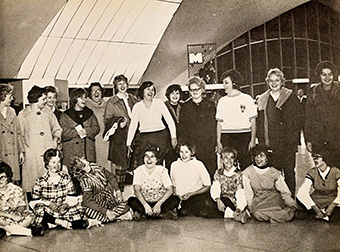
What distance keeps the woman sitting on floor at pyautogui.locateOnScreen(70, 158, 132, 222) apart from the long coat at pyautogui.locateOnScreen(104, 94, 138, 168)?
5.1 inches

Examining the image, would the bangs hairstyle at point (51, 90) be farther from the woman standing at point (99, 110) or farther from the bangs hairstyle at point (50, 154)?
the bangs hairstyle at point (50, 154)

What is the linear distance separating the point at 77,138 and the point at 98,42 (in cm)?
67

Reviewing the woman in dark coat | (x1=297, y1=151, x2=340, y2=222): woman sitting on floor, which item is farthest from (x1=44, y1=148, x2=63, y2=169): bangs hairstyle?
(x1=297, y1=151, x2=340, y2=222): woman sitting on floor

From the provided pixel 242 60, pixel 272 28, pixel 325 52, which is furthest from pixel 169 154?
pixel 325 52

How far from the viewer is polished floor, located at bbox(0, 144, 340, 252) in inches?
88.0

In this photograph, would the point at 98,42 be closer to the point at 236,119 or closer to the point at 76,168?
the point at 76,168

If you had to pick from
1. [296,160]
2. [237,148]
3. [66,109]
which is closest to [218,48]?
[237,148]

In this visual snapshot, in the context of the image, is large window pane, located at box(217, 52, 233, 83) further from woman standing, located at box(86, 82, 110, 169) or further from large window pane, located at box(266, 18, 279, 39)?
woman standing, located at box(86, 82, 110, 169)

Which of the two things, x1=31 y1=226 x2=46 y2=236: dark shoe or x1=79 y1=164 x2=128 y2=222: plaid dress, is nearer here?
x1=31 y1=226 x2=46 y2=236: dark shoe

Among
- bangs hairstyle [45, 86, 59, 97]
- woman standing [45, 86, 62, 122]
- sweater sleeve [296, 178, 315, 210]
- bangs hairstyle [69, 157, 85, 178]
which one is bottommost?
sweater sleeve [296, 178, 315, 210]

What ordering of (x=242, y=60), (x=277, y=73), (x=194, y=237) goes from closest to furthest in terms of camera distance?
(x=194, y=237), (x=277, y=73), (x=242, y=60)

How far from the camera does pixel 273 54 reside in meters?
2.91

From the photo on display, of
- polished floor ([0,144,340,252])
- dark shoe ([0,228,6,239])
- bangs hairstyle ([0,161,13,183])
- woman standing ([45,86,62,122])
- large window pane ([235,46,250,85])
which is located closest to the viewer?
polished floor ([0,144,340,252])

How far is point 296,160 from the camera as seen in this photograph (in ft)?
9.01
